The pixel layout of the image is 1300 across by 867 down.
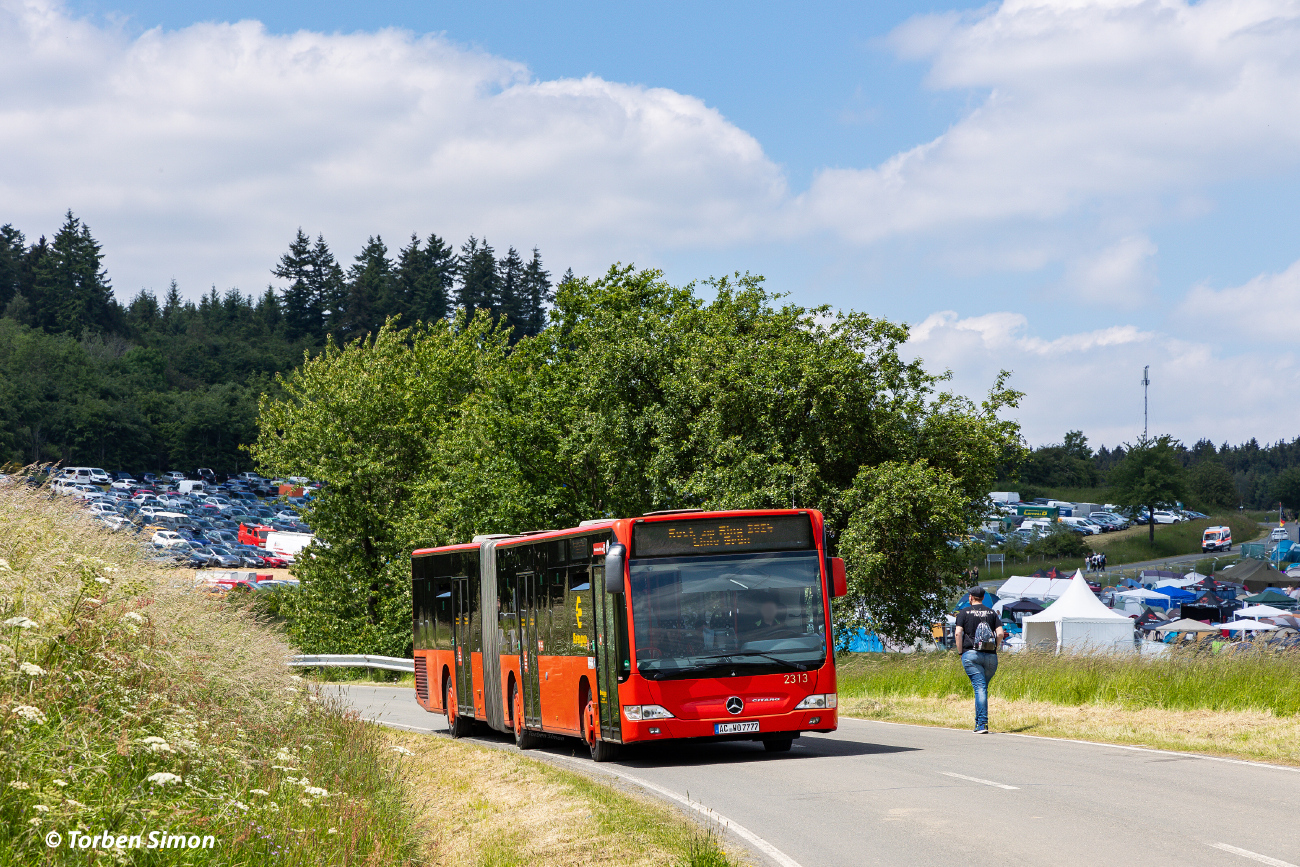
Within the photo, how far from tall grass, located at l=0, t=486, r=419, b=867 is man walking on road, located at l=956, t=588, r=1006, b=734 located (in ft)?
25.6

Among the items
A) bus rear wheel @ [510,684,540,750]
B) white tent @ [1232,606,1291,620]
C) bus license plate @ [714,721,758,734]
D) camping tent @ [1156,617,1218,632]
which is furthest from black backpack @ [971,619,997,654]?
white tent @ [1232,606,1291,620]

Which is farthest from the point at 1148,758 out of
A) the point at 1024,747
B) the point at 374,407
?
the point at 374,407

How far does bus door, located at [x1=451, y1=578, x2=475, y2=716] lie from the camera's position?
21.5m

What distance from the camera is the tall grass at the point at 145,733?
288 inches

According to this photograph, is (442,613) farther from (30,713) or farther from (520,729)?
(30,713)

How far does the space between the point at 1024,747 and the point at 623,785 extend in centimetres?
520

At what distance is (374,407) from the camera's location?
5119 centimetres

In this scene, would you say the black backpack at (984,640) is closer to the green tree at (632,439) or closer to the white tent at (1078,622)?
the green tree at (632,439)

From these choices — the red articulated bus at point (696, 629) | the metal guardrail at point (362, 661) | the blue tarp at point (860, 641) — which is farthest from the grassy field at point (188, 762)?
the metal guardrail at point (362, 661)

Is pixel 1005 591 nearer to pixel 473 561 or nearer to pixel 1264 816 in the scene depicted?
pixel 473 561

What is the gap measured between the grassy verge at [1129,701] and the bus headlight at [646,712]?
5605mm

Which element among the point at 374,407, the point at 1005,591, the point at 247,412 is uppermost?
the point at 247,412

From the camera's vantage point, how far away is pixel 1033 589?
205 feet

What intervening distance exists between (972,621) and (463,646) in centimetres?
893
